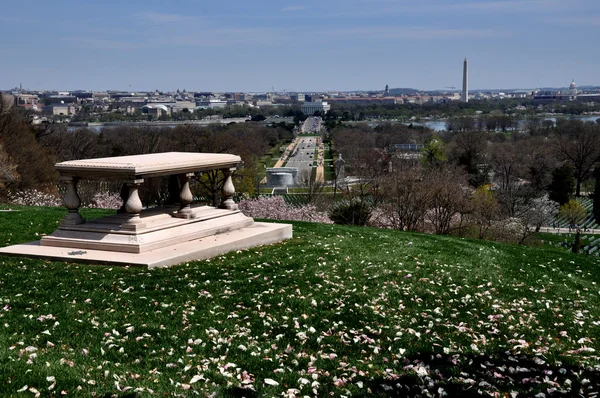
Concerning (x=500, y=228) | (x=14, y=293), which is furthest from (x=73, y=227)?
(x=500, y=228)

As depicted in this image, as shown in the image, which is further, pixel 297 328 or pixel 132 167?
pixel 132 167

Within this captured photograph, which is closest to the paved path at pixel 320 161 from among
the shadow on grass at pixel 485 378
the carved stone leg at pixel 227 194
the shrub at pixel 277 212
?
the shrub at pixel 277 212

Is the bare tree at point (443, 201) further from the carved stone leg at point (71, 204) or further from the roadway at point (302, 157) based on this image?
the roadway at point (302, 157)

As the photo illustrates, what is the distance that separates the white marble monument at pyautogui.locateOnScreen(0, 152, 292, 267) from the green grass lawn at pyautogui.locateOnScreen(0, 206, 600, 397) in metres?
0.62

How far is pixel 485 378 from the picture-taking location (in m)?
7.51

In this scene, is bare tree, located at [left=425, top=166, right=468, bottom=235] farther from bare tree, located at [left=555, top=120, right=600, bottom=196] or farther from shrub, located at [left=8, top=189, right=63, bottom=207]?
bare tree, located at [left=555, top=120, right=600, bottom=196]

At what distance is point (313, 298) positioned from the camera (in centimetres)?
1036

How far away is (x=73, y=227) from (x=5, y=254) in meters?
1.43

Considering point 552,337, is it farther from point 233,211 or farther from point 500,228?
point 500,228

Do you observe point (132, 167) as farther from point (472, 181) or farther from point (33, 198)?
point (472, 181)

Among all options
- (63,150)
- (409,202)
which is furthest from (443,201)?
(63,150)

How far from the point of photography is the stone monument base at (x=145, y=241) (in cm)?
1277

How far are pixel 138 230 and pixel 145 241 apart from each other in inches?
11.5

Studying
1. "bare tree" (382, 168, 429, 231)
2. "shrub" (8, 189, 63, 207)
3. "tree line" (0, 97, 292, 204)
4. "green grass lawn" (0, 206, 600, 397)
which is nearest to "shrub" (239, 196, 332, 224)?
"tree line" (0, 97, 292, 204)
